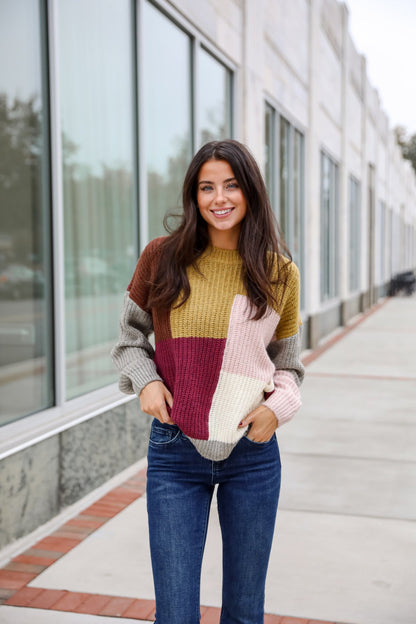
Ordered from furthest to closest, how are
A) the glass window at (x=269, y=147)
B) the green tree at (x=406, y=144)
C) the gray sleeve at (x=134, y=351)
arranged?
the green tree at (x=406, y=144)
the glass window at (x=269, y=147)
the gray sleeve at (x=134, y=351)

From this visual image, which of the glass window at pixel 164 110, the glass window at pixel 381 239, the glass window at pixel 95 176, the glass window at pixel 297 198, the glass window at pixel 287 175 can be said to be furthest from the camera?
the glass window at pixel 381 239

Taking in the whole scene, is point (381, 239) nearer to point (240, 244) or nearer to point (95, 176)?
point (95, 176)

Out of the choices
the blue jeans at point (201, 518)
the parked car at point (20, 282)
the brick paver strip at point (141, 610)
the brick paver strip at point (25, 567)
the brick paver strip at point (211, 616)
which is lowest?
the brick paver strip at point (211, 616)

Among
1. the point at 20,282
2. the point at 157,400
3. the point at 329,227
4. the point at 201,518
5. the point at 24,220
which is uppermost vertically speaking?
the point at 329,227

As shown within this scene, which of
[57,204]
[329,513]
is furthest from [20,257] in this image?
[329,513]

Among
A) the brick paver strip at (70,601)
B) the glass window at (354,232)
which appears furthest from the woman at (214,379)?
the glass window at (354,232)

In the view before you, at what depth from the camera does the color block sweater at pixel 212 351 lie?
2150mm

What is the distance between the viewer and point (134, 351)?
230 centimetres

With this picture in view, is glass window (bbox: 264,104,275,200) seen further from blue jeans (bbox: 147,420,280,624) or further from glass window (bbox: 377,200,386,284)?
glass window (bbox: 377,200,386,284)

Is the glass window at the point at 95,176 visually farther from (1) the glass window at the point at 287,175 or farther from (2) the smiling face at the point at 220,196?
(1) the glass window at the point at 287,175

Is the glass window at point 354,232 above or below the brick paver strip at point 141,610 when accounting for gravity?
above

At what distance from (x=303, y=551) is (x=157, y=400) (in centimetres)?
229

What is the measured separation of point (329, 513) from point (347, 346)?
8903mm

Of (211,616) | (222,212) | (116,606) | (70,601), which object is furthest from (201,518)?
(70,601)
